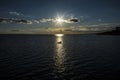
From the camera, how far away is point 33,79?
2805 cm

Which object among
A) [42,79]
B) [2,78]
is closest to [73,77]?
[42,79]

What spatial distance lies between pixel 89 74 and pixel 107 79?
4.48m

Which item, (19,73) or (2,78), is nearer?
(2,78)

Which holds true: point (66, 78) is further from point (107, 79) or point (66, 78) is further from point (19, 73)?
point (19, 73)

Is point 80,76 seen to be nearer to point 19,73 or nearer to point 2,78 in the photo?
point 19,73

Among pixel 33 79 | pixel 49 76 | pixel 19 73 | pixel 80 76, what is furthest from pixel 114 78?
pixel 19 73

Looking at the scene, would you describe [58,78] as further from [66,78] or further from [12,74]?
[12,74]

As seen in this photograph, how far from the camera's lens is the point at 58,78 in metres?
29.2

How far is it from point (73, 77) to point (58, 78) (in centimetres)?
327

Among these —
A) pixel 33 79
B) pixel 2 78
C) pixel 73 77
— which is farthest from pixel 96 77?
pixel 2 78

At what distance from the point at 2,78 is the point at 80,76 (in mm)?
16551

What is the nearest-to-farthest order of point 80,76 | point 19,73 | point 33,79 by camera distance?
point 33,79, point 80,76, point 19,73

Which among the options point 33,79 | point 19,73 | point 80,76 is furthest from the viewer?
point 19,73

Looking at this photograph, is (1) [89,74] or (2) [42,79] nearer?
(2) [42,79]
